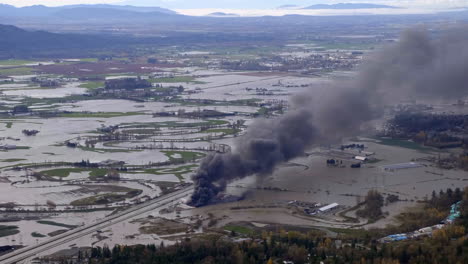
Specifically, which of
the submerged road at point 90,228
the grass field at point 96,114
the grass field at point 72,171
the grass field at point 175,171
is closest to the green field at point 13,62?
the grass field at point 96,114

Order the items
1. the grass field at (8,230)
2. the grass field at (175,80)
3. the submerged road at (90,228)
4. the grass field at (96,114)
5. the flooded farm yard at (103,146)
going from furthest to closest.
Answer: the grass field at (175,80)
the grass field at (96,114)
the flooded farm yard at (103,146)
the grass field at (8,230)
the submerged road at (90,228)

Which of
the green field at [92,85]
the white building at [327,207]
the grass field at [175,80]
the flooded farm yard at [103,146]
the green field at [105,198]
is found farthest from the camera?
the grass field at [175,80]

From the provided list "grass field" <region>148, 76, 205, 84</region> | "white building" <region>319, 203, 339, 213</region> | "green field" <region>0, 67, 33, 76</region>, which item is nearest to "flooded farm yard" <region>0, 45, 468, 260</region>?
"white building" <region>319, 203, 339, 213</region>

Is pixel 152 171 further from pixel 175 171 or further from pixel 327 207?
pixel 327 207

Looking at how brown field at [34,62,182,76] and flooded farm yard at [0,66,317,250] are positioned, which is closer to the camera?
flooded farm yard at [0,66,317,250]

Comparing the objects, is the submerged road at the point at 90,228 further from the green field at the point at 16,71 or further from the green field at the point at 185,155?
the green field at the point at 16,71

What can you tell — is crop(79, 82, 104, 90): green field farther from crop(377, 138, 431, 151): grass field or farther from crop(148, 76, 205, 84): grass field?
crop(377, 138, 431, 151): grass field

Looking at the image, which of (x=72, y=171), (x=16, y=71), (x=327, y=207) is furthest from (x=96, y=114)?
(x=16, y=71)

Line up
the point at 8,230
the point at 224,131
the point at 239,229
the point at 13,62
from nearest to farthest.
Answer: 1. the point at 239,229
2. the point at 8,230
3. the point at 224,131
4. the point at 13,62

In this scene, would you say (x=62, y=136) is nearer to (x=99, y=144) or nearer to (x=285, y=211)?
(x=99, y=144)
